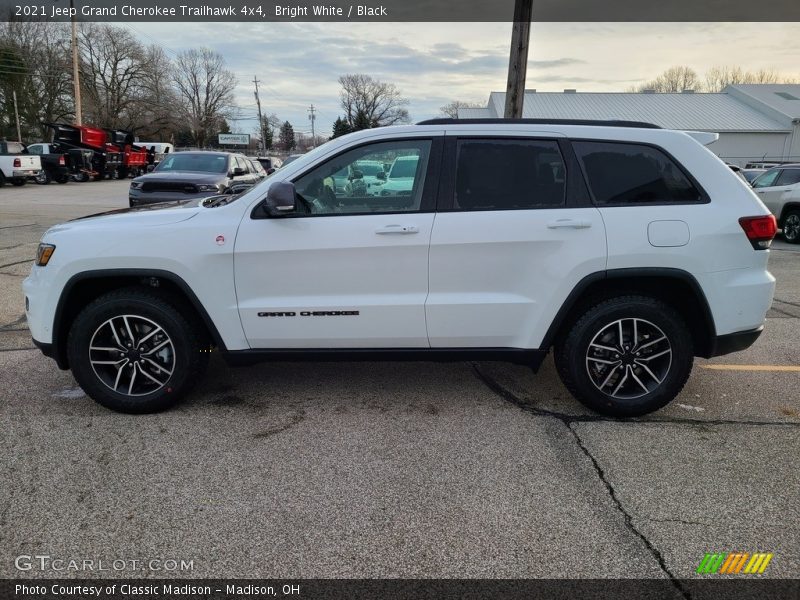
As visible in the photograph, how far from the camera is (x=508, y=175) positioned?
370cm

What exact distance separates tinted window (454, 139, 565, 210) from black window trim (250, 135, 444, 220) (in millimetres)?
141

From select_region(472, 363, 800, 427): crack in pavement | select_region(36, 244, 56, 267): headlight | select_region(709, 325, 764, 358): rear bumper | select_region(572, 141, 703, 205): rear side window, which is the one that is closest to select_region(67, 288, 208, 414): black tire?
select_region(36, 244, 56, 267): headlight

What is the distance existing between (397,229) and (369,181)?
0.44m

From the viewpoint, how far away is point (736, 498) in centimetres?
293

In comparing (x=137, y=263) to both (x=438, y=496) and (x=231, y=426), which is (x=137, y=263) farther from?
(x=438, y=496)

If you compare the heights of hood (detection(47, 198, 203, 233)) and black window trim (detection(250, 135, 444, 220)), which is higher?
black window trim (detection(250, 135, 444, 220))

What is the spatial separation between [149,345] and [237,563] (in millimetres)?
1850

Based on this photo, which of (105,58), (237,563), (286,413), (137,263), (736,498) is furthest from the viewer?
(105,58)

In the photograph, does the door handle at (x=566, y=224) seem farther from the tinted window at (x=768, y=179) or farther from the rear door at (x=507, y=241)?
the tinted window at (x=768, y=179)

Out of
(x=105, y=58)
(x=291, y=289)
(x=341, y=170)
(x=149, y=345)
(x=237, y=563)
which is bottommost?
(x=237, y=563)

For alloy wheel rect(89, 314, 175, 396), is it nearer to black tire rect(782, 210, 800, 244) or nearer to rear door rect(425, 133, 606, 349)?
rear door rect(425, 133, 606, 349)

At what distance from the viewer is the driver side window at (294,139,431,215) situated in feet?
12.1

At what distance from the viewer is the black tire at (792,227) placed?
12.6 m

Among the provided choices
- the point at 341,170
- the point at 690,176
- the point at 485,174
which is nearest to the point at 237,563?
the point at 341,170
